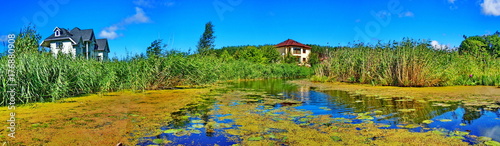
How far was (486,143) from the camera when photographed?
326 cm

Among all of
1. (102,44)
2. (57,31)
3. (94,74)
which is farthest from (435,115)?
(102,44)

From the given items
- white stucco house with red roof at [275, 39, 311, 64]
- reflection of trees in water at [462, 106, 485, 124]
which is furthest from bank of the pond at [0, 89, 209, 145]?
white stucco house with red roof at [275, 39, 311, 64]

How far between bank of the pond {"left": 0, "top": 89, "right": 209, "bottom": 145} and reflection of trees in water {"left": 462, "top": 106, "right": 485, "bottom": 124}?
431cm

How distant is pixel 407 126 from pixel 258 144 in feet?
6.81

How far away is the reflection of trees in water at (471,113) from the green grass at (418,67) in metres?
4.97

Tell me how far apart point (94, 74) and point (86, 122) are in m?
4.39

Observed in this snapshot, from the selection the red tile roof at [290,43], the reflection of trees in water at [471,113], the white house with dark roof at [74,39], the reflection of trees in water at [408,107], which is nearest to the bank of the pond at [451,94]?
the reflection of trees in water at [471,113]

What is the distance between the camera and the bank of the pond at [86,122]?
3.71 metres

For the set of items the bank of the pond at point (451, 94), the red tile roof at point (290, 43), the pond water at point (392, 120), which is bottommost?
the pond water at point (392, 120)

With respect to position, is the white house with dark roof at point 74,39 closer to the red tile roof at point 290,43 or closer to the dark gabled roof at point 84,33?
the dark gabled roof at point 84,33

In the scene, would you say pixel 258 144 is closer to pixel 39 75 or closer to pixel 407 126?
pixel 407 126

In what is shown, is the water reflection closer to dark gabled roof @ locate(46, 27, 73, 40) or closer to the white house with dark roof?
the white house with dark roof

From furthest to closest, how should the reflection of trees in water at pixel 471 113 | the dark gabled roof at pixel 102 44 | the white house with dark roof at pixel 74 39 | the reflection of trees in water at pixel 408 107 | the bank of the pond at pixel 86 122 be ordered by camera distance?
the dark gabled roof at pixel 102 44
the white house with dark roof at pixel 74 39
the reflection of trees in water at pixel 408 107
the reflection of trees in water at pixel 471 113
the bank of the pond at pixel 86 122

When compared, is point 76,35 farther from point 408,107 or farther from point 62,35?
point 408,107
